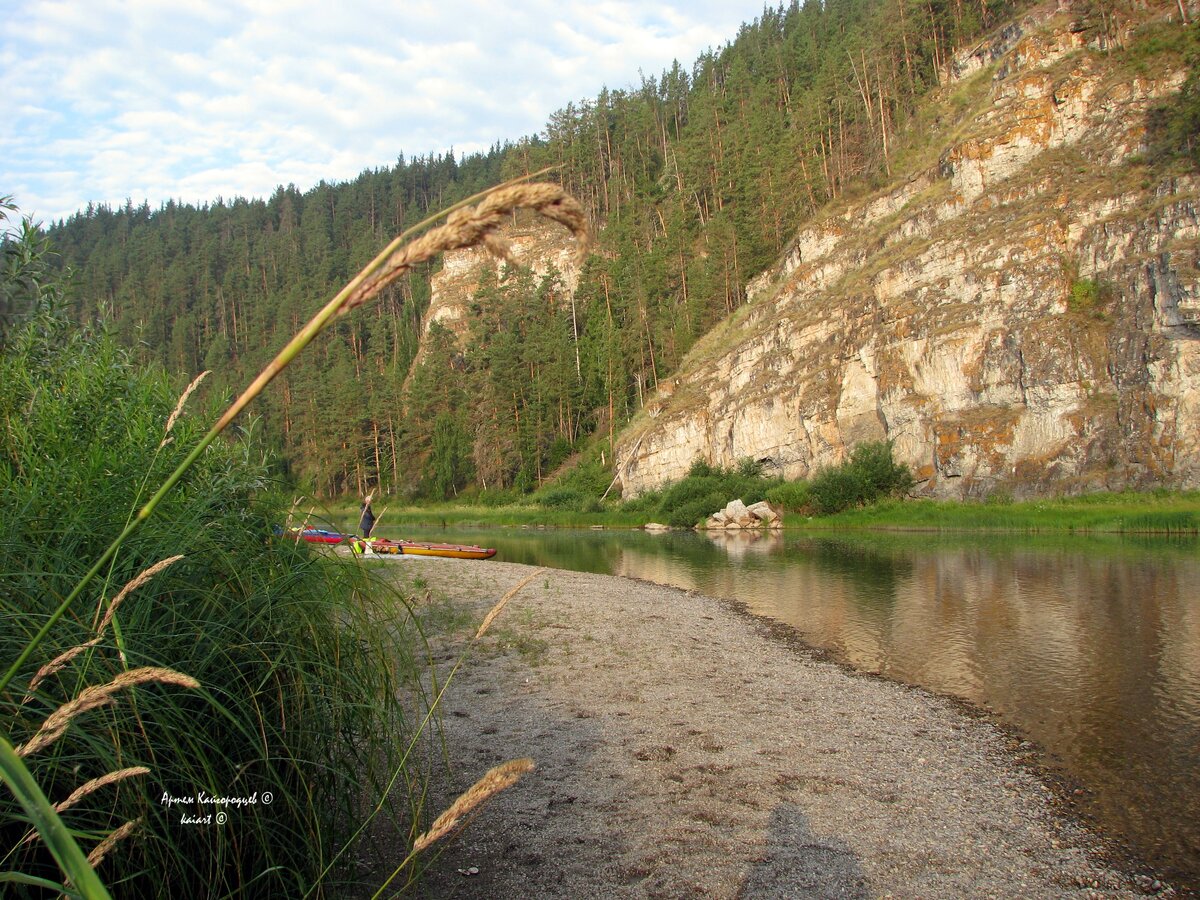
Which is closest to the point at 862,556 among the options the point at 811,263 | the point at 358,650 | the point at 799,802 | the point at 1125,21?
the point at 799,802

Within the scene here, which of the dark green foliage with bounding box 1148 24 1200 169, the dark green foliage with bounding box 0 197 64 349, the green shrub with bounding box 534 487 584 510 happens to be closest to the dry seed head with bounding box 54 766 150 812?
the dark green foliage with bounding box 0 197 64 349

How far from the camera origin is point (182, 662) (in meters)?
3.36

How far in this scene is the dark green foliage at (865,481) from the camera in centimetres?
3697

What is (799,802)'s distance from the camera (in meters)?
6.70

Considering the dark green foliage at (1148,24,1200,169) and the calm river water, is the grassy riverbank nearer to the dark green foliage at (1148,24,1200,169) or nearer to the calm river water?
the calm river water

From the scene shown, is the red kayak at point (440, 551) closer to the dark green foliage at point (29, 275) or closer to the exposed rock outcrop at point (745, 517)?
the exposed rock outcrop at point (745, 517)

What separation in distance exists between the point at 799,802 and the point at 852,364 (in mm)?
37177

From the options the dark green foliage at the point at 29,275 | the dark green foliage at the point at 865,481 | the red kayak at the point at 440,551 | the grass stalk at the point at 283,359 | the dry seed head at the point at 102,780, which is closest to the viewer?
the grass stalk at the point at 283,359

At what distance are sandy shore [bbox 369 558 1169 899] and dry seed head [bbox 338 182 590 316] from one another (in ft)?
16.2

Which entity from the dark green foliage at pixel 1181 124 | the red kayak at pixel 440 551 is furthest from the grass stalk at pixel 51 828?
the dark green foliage at pixel 1181 124

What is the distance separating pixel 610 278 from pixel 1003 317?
134 ft

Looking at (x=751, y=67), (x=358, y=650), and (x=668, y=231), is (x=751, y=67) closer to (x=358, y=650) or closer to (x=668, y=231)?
A: (x=668, y=231)

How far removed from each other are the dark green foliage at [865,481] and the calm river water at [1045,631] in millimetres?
6916

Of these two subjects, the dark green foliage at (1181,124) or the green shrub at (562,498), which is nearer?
the dark green foliage at (1181,124)
